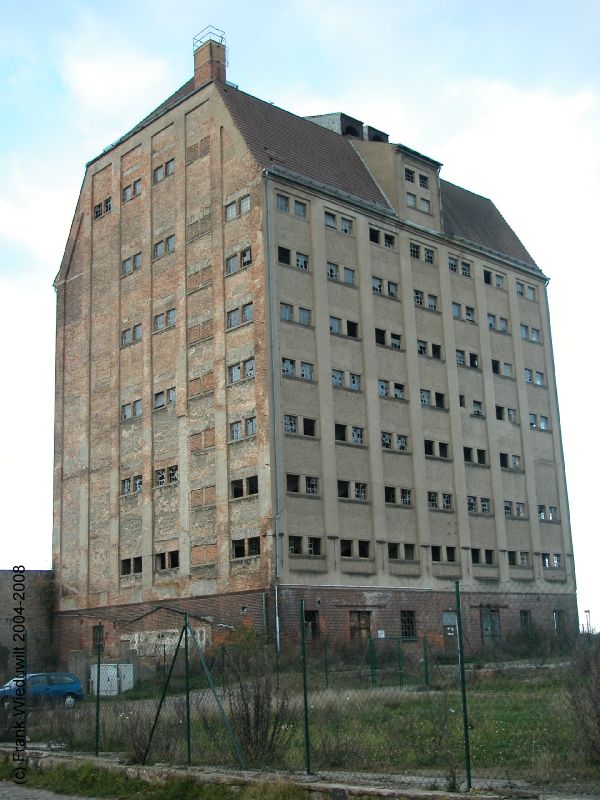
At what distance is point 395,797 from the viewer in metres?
12.2

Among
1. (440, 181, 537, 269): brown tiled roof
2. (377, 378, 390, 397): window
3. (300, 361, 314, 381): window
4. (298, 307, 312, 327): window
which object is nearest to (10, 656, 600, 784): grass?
→ (300, 361, 314, 381): window

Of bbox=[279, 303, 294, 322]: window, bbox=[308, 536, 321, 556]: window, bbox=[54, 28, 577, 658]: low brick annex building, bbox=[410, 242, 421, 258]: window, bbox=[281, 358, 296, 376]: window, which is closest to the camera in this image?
bbox=[308, 536, 321, 556]: window

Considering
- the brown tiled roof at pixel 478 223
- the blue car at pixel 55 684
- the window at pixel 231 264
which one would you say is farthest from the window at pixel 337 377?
the blue car at pixel 55 684

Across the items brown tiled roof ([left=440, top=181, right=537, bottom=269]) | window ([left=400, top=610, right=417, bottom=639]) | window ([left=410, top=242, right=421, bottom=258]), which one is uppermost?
brown tiled roof ([left=440, top=181, right=537, bottom=269])

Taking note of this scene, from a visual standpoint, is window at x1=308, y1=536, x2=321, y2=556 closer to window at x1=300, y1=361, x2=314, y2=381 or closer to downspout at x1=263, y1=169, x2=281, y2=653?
downspout at x1=263, y1=169, x2=281, y2=653

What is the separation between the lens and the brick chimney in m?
51.2

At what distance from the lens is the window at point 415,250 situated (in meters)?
52.5

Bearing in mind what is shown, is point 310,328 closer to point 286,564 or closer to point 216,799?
point 286,564

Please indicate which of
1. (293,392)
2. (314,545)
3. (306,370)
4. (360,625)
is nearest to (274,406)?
(293,392)

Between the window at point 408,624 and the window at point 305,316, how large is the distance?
1426 centimetres

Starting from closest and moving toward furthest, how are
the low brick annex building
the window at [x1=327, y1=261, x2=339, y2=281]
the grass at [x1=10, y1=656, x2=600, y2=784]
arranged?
A: the grass at [x1=10, y1=656, x2=600, y2=784]
the low brick annex building
the window at [x1=327, y1=261, x2=339, y2=281]

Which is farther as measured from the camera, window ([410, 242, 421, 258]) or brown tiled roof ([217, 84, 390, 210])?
window ([410, 242, 421, 258])

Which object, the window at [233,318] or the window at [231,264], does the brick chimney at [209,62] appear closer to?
the window at [231,264]

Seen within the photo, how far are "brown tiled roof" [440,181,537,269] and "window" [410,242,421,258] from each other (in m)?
3.19
